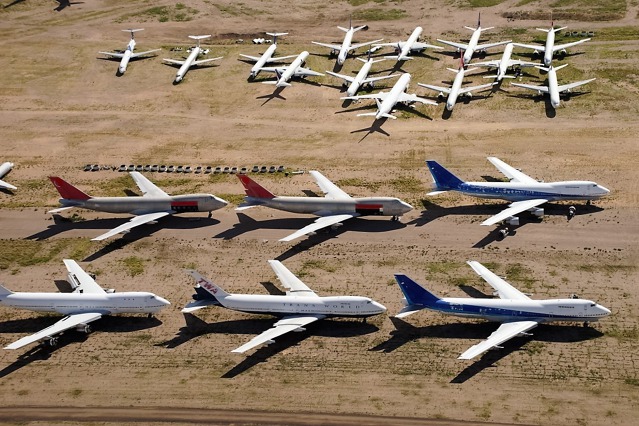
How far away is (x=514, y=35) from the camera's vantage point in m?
152

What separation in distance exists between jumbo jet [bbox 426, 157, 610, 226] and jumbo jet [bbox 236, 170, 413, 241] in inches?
273

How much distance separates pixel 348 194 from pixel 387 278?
21.1 metres

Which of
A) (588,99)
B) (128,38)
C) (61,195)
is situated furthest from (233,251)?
(128,38)

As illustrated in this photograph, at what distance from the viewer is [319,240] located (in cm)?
8794

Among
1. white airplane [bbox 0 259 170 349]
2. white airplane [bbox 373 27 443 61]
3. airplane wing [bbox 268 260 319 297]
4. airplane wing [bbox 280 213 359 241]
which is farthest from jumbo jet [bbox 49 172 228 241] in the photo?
white airplane [bbox 373 27 443 61]

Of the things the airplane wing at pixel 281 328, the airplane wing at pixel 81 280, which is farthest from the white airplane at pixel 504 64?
the airplane wing at pixel 81 280

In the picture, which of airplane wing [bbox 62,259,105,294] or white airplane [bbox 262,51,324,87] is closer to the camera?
airplane wing [bbox 62,259,105,294]

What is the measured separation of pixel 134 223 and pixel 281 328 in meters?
31.2

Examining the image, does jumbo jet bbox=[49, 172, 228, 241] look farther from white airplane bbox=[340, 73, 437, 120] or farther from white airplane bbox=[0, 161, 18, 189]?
white airplane bbox=[340, 73, 437, 120]

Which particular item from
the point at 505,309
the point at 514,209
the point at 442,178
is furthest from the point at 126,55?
the point at 505,309

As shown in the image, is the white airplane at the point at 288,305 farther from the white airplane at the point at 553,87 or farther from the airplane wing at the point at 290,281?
the white airplane at the point at 553,87

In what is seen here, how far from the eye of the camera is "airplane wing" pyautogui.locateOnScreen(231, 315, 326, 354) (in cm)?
6781

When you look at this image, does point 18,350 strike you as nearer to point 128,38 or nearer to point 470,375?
point 470,375

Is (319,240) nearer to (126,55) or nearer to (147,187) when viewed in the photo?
(147,187)
